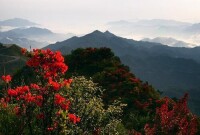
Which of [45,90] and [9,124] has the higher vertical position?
[45,90]

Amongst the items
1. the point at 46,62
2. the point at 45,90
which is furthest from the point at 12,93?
the point at 46,62

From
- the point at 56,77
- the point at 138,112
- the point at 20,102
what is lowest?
the point at 138,112

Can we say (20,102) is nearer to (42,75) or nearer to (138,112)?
(42,75)

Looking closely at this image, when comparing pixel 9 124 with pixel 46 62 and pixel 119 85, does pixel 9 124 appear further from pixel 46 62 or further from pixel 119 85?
pixel 119 85

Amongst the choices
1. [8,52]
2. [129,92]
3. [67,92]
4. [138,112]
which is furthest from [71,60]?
[8,52]

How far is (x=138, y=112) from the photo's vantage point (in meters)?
38.0

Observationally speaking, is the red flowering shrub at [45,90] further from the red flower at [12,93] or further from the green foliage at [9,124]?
the green foliage at [9,124]

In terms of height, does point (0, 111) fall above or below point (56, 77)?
below

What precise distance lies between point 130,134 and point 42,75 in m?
10.6

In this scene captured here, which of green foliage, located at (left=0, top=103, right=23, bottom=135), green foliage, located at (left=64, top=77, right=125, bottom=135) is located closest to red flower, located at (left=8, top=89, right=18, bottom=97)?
green foliage, located at (left=64, top=77, right=125, bottom=135)

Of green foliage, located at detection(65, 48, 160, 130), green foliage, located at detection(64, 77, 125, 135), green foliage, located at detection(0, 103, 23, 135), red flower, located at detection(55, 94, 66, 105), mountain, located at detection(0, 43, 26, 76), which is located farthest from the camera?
mountain, located at detection(0, 43, 26, 76)

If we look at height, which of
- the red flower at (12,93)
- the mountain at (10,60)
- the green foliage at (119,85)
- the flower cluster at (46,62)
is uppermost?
the flower cluster at (46,62)

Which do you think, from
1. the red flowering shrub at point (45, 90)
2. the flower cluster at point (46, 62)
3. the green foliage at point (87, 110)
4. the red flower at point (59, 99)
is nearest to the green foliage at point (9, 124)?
the red flowering shrub at point (45, 90)

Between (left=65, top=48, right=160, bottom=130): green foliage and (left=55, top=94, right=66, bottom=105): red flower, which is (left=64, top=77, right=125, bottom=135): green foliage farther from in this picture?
(left=65, top=48, right=160, bottom=130): green foliage
